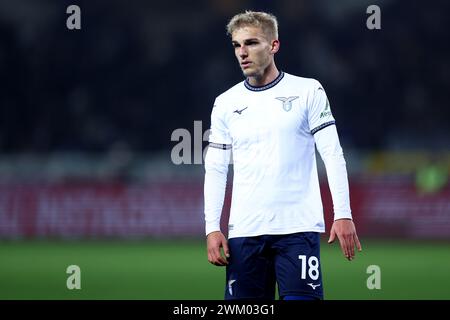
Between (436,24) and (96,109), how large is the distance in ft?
28.8

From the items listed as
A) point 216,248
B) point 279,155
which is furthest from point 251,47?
point 216,248

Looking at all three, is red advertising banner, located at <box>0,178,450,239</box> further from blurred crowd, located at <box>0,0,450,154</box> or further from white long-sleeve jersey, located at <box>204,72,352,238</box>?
white long-sleeve jersey, located at <box>204,72,352,238</box>

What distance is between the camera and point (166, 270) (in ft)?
44.1

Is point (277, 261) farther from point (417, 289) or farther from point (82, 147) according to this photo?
point (82, 147)

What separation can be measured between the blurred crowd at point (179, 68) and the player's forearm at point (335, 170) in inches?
659

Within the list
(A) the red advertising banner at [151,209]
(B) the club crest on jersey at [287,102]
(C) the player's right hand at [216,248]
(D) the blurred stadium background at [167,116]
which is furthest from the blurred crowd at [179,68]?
(C) the player's right hand at [216,248]

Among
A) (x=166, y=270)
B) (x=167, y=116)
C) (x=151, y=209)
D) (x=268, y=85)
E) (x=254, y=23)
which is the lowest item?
(x=166, y=270)

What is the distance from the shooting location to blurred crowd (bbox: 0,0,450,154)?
23.5 metres

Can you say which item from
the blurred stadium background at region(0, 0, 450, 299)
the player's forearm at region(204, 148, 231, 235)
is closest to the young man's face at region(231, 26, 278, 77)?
the player's forearm at region(204, 148, 231, 235)

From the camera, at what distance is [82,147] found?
23406mm

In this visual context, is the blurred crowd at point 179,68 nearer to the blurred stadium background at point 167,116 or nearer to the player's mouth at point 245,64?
the blurred stadium background at point 167,116

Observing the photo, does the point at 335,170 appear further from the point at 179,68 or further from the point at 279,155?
the point at 179,68

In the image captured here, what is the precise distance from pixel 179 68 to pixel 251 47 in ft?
63.0

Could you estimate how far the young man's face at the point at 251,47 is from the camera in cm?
596
